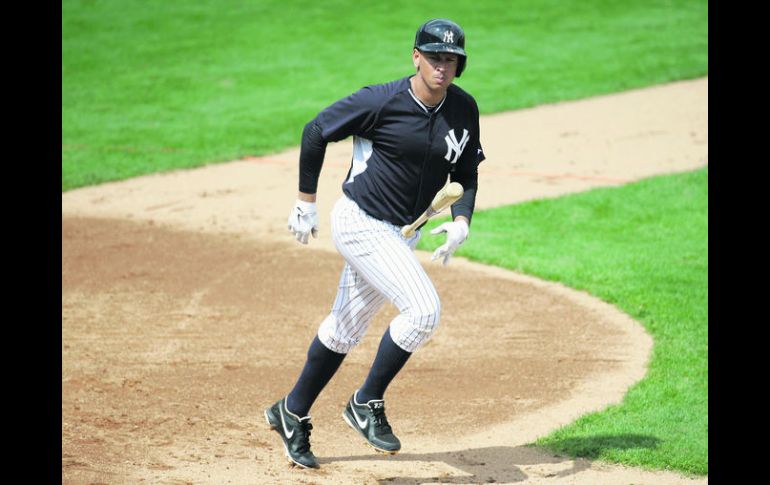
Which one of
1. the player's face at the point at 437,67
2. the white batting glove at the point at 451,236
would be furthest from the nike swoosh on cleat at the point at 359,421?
the player's face at the point at 437,67

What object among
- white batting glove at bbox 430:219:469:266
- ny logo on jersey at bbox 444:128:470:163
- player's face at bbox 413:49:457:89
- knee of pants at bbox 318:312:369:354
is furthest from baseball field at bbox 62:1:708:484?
player's face at bbox 413:49:457:89

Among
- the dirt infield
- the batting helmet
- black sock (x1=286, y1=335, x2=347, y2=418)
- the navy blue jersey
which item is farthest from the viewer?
the dirt infield

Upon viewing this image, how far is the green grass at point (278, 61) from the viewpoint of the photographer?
15.6 m

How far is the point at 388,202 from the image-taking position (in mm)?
5555

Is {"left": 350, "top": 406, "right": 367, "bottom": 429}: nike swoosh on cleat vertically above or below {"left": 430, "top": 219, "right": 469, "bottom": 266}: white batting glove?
below

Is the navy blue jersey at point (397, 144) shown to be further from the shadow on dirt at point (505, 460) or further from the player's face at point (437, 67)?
the shadow on dirt at point (505, 460)

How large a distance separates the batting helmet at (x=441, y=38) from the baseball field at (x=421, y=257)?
2118mm

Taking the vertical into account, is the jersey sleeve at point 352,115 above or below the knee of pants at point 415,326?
above

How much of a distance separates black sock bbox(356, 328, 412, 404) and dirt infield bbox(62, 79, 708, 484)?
0.41m

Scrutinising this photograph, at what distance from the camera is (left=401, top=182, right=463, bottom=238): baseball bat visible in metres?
5.35

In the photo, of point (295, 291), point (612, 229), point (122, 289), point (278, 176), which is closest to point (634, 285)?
point (612, 229)

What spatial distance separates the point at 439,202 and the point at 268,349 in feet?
9.65

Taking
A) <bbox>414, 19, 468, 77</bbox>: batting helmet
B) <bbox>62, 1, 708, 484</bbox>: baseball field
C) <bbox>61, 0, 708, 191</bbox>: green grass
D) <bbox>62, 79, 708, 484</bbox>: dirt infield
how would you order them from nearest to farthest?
<bbox>414, 19, 468, 77</bbox>: batting helmet
<bbox>62, 79, 708, 484</bbox>: dirt infield
<bbox>62, 1, 708, 484</bbox>: baseball field
<bbox>61, 0, 708, 191</bbox>: green grass

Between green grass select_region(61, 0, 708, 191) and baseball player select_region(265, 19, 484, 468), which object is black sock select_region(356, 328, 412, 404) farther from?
green grass select_region(61, 0, 708, 191)
